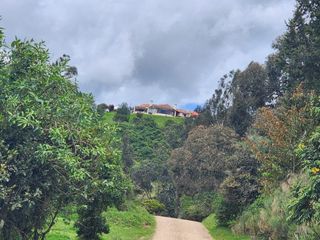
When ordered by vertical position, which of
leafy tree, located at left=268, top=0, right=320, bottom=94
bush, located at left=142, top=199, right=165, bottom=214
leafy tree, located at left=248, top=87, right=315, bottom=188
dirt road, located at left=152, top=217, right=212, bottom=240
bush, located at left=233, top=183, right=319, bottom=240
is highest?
leafy tree, located at left=268, top=0, right=320, bottom=94

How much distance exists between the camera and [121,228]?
2547 centimetres

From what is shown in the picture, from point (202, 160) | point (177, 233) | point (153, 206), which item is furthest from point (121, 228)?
point (153, 206)

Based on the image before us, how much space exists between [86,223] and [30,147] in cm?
989

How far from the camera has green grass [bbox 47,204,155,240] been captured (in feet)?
66.9

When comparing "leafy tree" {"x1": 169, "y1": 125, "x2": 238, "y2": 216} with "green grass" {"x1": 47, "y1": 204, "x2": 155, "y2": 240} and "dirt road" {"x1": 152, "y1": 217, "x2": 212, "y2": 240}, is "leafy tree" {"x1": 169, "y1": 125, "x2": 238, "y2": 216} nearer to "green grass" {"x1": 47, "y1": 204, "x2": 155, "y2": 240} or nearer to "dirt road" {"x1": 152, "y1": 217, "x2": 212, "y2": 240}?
"dirt road" {"x1": 152, "y1": 217, "x2": 212, "y2": 240}

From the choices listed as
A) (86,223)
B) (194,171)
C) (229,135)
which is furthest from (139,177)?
(86,223)

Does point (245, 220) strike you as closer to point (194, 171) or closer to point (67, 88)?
point (67, 88)

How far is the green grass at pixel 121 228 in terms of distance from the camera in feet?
66.9

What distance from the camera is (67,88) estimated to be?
10.6 metres

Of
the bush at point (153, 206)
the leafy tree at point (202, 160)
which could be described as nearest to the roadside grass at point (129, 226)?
the leafy tree at point (202, 160)

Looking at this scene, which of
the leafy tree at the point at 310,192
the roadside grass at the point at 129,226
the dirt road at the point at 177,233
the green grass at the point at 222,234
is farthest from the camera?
the dirt road at the point at 177,233

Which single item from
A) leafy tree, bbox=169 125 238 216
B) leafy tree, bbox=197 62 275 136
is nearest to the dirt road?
leafy tree, bbox=169 125 238 216

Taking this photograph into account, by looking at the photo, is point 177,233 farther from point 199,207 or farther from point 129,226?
point 199,207

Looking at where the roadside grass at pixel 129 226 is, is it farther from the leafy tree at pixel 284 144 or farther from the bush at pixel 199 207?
the bush at pixel 199 207
